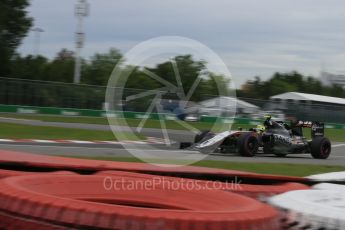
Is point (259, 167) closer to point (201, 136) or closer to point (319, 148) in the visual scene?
point (201, 136)

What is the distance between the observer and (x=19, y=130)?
1730 centimetres

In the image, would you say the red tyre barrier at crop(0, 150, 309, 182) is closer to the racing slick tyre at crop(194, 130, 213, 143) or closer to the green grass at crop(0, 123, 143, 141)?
Answer: the racing slick tyre at crop(194, 130, 213, 143)

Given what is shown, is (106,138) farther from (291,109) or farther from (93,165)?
(291,109)

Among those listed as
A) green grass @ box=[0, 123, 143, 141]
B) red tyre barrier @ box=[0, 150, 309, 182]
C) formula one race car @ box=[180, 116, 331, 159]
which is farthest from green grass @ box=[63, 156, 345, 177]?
red tyre barrier @ box=[0, 150, 309, 182]

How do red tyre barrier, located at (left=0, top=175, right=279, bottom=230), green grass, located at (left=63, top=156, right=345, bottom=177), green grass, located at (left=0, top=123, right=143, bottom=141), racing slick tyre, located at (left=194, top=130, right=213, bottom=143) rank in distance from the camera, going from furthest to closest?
1. green grass, located at (left=0, top=123, right=143, bottom=141)
2. racing slick tyre, located at (left=194, top=130, right=213, bottom=143)
3. green grass, located at (left=63, top=156, right=345, bottom=177)
4. red tyre barrier, located at (left=0, top=175, right=279, bottom=230)

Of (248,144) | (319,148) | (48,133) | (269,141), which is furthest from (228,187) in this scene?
(48,133)

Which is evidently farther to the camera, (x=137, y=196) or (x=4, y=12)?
(x=4, y=12)

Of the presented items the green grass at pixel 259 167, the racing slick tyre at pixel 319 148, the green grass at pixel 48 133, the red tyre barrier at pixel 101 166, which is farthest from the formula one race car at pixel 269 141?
the red tyre barrier at pixel 101 166

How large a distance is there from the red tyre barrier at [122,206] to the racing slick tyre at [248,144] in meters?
10.5

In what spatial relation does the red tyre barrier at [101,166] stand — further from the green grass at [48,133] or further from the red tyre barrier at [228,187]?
the green grass at [48,133]

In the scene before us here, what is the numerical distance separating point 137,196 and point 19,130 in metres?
15.3

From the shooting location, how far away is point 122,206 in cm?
205

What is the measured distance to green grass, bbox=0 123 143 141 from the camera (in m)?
15.8

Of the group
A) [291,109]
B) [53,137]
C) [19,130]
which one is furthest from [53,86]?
[291,109]
